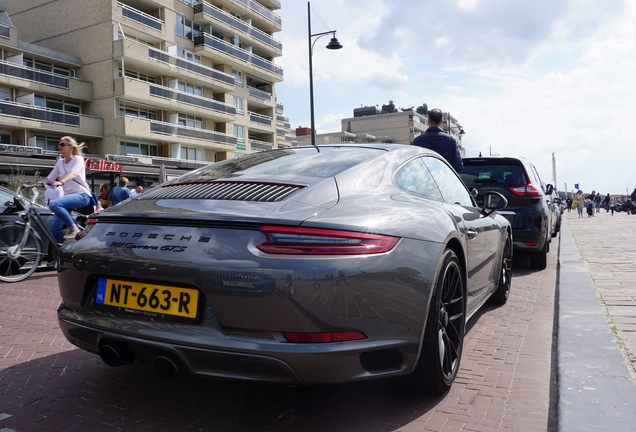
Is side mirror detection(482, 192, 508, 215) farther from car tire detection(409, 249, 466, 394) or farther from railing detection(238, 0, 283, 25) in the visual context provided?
railing detection(238, 0, 283, 25)

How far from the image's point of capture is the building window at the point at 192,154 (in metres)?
43.2

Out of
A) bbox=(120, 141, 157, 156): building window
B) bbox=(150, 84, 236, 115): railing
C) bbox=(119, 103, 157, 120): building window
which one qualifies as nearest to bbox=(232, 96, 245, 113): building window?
bbox=(150, 84, 236, 115): railing

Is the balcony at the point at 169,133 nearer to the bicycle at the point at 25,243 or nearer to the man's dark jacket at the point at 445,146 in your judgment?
the bicycle at the point at 25,243

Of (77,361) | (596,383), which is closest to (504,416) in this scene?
(596,383)

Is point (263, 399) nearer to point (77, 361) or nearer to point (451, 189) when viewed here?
point (77, 361)

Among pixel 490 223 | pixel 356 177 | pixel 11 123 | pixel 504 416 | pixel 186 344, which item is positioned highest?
pixel 11 123

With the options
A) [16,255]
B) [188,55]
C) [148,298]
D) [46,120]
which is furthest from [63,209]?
[188,55]

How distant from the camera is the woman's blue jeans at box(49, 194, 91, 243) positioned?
6.99 meters

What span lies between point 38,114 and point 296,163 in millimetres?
35235

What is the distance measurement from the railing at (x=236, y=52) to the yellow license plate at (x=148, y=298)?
45.0 metres

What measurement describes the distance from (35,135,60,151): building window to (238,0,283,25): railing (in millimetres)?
21519

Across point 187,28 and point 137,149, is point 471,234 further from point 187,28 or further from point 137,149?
point 187,28

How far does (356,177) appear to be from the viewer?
2.95 m

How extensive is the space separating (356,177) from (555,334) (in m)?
2.38
